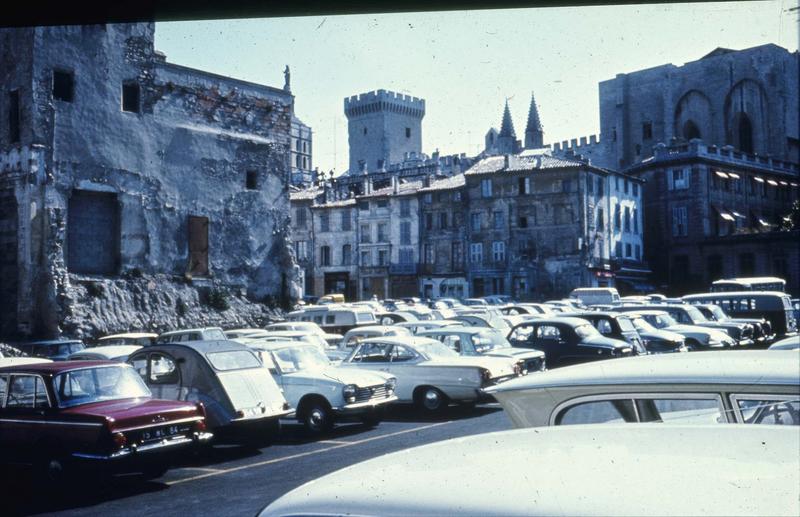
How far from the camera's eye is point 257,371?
433 inches

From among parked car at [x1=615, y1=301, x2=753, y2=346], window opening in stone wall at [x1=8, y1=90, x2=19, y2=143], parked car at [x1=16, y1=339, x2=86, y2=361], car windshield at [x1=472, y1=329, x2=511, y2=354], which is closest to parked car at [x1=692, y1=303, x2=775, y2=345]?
parked car at [x1=615, y1=301, x2=753, y2=346]

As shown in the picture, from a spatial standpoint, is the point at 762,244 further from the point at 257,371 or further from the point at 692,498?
the point at 692,498

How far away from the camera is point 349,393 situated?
12.0 metres

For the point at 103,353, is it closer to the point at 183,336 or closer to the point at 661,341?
the point at 183,336

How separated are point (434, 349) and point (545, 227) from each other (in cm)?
3808

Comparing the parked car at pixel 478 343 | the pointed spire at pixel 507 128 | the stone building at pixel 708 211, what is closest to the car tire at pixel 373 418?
the parked car at pixel 478 343

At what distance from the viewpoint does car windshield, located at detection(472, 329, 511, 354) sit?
16.3 meters

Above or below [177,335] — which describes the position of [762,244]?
above

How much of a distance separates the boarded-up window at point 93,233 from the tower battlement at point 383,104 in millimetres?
70623

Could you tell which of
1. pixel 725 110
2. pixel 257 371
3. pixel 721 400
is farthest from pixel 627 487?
pixel 725 110

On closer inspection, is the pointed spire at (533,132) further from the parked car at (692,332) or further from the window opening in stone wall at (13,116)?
the window opening in stone wall at (13,116)

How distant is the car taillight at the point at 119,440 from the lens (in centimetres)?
786

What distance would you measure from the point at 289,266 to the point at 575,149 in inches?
2218

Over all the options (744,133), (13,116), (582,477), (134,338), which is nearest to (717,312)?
(134,338)
